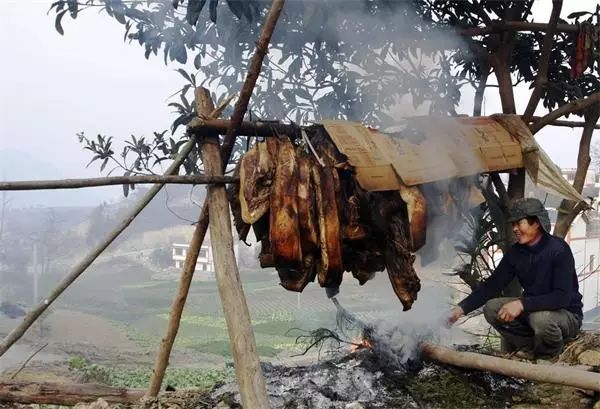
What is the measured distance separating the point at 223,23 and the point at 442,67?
80.9 inches

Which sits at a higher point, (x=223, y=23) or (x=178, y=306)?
(x=223, y=23)

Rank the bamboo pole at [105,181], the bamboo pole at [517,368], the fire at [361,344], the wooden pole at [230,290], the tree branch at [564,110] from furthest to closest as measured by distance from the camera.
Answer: the tree branch at [564,110] < the fire at [361,344] < the bamboo pole at [517,368] < the wooden pole at [230,290] < the bamboo pole at [105,181]

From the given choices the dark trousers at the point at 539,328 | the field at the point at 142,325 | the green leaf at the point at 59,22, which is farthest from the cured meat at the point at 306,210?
the field at the point at 142,325

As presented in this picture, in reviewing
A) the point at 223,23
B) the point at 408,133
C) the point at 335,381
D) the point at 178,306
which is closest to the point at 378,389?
the point at 335,381

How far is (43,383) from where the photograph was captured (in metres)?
3.54

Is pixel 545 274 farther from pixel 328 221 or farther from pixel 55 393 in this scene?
pixel 55 393

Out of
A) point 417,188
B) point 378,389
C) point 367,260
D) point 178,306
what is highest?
point 417,188

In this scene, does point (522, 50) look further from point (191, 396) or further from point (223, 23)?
point (191, 396)

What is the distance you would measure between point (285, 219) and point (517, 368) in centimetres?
172

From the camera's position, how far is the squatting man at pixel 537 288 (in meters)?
3.85

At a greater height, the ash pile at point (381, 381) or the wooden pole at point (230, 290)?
the wooden pole at point (230, 290)

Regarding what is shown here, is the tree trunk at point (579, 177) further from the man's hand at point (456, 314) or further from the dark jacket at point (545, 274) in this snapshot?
the man's hand at point (456, 314)

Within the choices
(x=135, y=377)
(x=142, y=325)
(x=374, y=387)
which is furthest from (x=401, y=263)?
(x=142, y=325)

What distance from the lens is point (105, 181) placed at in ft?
8.71
